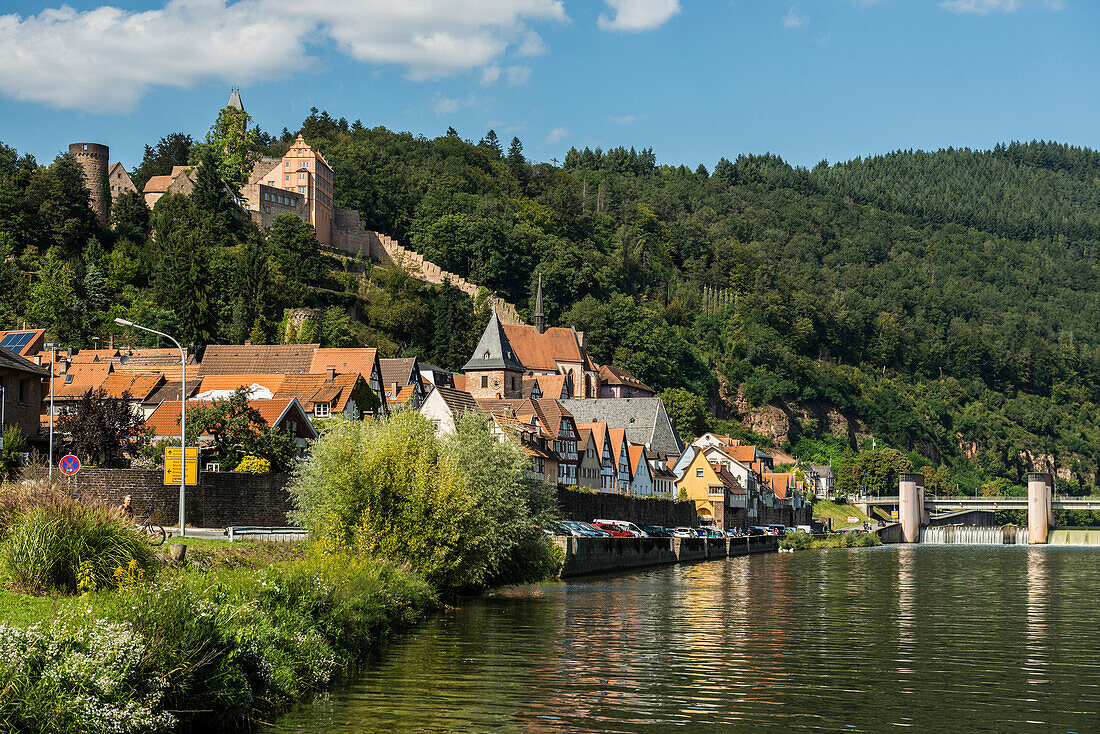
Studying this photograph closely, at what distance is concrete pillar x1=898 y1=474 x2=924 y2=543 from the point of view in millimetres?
130250

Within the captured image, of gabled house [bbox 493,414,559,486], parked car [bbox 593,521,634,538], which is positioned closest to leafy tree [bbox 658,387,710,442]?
gabled house [bbox 493,414,559,486]

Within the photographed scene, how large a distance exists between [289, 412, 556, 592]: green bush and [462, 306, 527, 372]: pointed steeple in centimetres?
6650

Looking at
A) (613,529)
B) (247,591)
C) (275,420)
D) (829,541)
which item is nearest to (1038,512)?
(829,541)

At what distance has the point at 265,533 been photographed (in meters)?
36.9

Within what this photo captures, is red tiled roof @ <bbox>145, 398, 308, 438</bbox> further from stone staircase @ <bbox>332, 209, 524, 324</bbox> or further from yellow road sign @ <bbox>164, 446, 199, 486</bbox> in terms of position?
stone staircase @ <bbox>332, 209, 524, 324</bbox>

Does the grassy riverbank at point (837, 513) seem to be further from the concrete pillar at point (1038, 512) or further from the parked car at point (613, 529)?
the parked car at point (613, 529)

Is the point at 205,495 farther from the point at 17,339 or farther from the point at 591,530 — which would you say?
the point at 17,339

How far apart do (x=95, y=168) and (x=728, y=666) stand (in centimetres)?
11714

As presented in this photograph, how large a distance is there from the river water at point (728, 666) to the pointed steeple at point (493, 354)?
6311cm

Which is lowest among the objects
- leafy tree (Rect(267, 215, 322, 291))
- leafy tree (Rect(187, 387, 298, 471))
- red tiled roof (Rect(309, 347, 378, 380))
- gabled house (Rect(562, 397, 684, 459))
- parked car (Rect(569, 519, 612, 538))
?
parked car (Rect(569, 519, 612, 538))

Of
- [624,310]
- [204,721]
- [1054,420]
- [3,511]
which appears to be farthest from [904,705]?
[1054,420]

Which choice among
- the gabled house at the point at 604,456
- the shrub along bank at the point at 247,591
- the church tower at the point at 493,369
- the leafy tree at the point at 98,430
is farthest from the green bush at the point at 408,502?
the church tower at the point at 493,369

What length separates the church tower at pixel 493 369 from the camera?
106062mm

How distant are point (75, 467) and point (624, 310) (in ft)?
373
